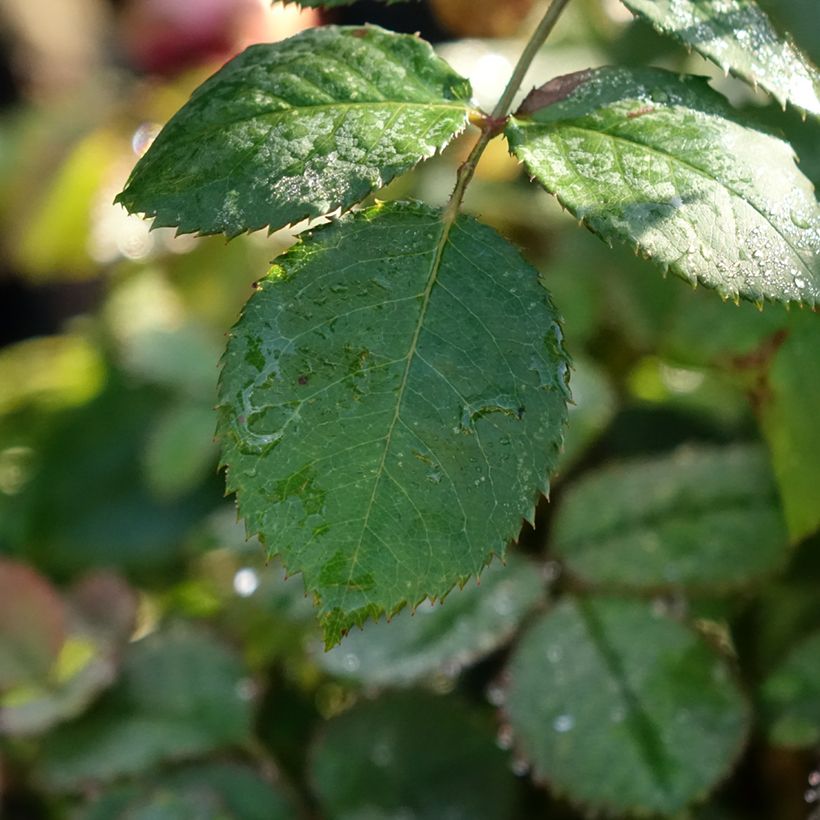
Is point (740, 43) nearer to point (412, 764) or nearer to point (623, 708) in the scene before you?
point (623, 708)

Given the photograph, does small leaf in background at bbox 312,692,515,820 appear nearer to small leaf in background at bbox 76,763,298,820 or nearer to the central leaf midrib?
small leaf in background at bbox 76,763,298,820

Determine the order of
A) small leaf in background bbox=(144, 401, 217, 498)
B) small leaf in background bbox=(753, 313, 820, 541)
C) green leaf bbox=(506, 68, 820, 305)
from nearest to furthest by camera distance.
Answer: green leaf bbox=(506, 68, 820, 305) < small leaf in background bbox=(753, 313, 820, 541) < small leaf in background bbox=(144, 401, 217, 498)

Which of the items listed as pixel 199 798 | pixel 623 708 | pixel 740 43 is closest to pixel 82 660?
pixel 199 798


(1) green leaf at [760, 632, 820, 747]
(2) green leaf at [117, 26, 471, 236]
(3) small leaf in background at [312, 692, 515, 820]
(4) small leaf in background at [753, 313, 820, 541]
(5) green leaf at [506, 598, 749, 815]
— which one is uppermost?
(2) green leaf at [117, 26, 471, 236]

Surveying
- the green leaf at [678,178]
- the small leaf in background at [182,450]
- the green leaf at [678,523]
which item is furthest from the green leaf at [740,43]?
the small leaf in background at [182,450]

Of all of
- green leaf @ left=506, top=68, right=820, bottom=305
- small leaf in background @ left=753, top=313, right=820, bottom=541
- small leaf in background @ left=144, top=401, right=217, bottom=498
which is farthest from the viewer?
small leaf in background @ left=144, top=401, right=217, bottom=498

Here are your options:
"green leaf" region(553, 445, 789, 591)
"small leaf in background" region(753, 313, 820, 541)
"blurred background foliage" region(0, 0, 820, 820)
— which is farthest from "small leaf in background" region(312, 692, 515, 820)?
"small leaf in background" region(753, 313, 820, 541)

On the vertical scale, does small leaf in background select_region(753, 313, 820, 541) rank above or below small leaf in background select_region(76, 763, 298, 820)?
above
